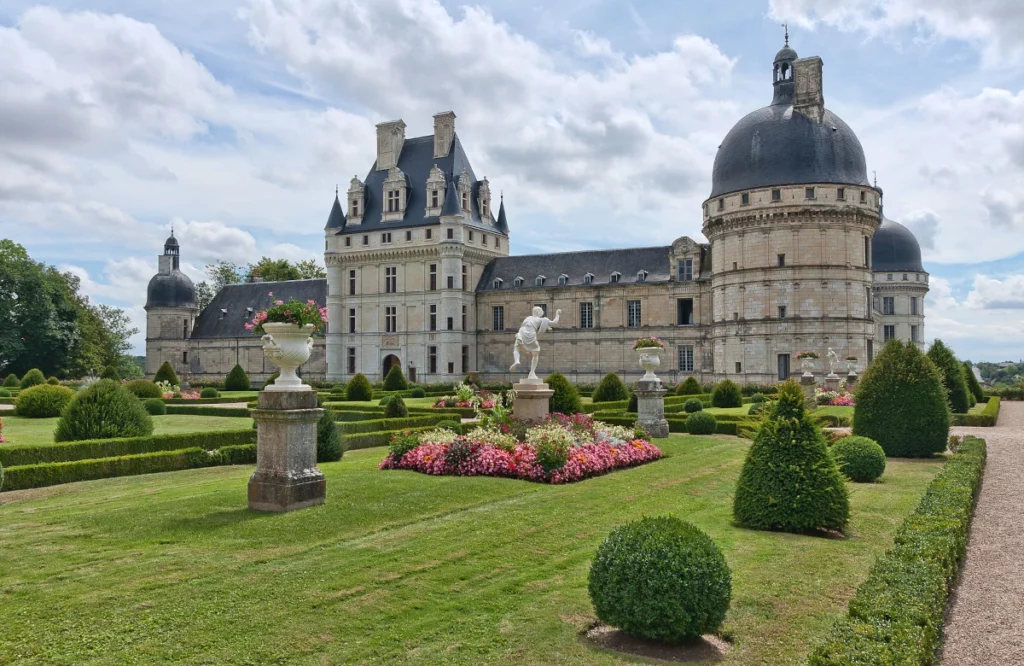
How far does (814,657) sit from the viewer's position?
536 centimetres

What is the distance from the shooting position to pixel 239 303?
6681 centimetres

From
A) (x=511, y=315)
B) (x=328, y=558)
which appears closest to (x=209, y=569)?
(x=328, y=558)

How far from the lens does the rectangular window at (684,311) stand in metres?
51.2

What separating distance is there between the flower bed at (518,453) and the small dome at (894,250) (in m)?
61.0

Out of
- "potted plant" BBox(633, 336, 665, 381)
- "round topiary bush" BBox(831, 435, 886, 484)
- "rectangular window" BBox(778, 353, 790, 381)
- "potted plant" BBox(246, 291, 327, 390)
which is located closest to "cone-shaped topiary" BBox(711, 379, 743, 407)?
"rectangular window" BBox(778, 353, 790, 381)

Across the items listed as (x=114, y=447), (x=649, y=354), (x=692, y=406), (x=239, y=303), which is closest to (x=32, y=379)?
(x=239, y=303)

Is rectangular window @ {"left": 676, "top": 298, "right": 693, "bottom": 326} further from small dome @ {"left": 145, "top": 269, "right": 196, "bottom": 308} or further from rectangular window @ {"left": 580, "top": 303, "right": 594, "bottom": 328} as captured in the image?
small dome @ {"left": 145, "top": 269, "right": 196, "bottom": 308}

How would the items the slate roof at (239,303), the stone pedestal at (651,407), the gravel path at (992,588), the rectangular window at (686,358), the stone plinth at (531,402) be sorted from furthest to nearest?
the slate roof at (239,303) < the rectangular window at (686,358) < the stone pedestal at (651,407) < the stone plinth at (531,402) < the gravel path at (992,588)

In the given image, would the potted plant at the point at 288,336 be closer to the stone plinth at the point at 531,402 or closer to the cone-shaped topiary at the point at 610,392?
the stone plinth at the point at 531,402

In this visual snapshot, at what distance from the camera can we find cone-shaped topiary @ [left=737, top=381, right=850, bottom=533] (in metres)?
9.97

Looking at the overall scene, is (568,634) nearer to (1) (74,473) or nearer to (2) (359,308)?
(1) (74,473)

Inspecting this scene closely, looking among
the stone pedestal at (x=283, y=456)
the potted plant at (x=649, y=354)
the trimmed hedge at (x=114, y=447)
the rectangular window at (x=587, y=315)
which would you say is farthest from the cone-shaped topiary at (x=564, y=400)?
the rectangular window at (x=587, y=315)

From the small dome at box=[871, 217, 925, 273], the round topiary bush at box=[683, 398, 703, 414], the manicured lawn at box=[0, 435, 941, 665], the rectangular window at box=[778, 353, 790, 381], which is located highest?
the small dome at box=[871, 217, 925, 273]

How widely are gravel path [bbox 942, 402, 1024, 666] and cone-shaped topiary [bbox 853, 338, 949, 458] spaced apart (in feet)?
10.1
